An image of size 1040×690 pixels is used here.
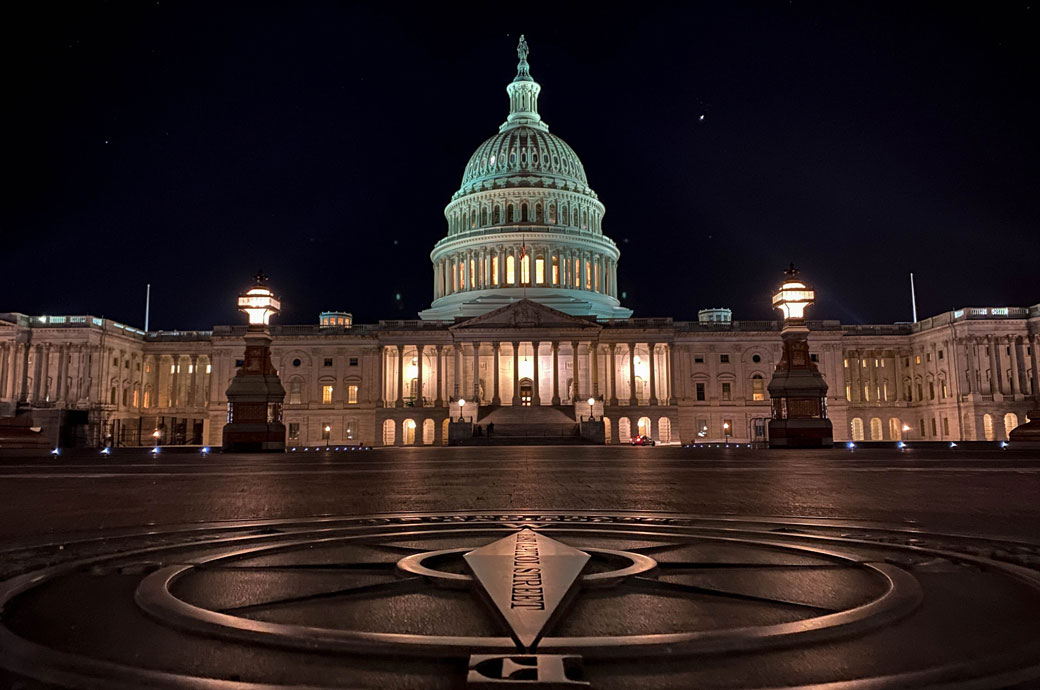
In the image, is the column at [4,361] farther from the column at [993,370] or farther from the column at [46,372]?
the column at [993,370]

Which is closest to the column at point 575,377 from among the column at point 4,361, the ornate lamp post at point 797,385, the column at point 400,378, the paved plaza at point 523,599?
the column at point 400,378

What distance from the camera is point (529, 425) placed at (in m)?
71.9

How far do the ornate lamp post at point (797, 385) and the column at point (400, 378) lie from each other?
6234 centimetres

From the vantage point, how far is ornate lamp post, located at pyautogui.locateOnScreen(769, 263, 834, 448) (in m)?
28.5

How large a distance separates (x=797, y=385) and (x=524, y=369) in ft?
210

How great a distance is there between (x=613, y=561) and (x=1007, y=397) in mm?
95507

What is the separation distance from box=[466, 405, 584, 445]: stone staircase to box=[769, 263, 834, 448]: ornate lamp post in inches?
1291

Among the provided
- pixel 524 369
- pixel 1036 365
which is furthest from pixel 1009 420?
pixel 524 369

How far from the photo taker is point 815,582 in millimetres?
4199

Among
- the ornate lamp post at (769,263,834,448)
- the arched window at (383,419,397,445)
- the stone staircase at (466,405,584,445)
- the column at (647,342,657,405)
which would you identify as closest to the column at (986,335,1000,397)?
the column at (647,342,657,405)

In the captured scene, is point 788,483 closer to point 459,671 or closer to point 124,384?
point 459,671

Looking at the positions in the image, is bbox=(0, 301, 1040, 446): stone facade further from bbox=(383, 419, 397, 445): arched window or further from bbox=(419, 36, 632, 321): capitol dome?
bbox=(419, 36, 632, 321): capitol dome

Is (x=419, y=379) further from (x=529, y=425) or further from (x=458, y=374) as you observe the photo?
(x=529, y=425)

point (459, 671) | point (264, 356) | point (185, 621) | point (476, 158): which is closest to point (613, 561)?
point (459, 671)
